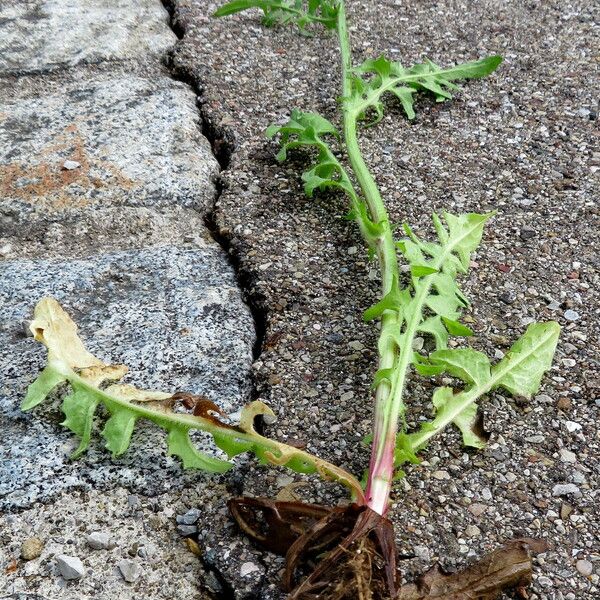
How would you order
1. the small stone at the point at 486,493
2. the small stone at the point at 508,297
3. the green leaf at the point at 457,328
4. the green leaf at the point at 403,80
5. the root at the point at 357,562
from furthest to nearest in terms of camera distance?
the green leaf at the point at 403,80 → the small stone at the point at 508,297 → the green leaf at the point at 457,328 → the small stone at the point at 486,493 → the root at the point at 357,562

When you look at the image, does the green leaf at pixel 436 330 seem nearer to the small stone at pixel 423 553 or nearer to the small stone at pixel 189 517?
the small stone at pixel 423 553

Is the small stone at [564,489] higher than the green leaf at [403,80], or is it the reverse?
the green leaf at [403,80]

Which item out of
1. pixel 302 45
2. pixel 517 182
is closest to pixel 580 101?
pixel 517 182

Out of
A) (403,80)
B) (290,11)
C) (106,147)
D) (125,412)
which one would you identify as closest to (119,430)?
(125,412)

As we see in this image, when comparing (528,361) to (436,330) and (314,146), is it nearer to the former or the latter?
(436,330)

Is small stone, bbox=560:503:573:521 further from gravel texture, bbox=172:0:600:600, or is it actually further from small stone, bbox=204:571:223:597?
small stone, bbox=204:571:223:597

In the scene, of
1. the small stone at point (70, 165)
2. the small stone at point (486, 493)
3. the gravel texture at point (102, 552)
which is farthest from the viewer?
the small stone at point (70, 165)

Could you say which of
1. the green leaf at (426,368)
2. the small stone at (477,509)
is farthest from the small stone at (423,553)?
the green leaf at (426,368)

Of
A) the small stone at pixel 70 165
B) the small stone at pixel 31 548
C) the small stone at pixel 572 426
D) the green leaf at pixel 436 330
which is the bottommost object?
the small stone at pixel 31 548
